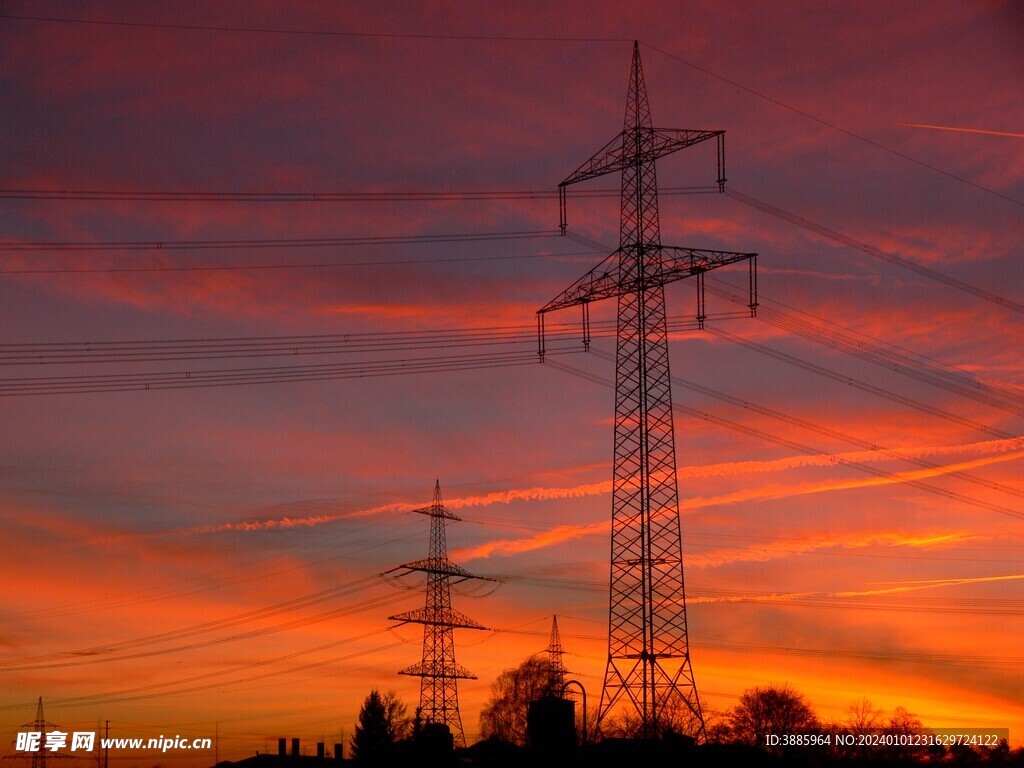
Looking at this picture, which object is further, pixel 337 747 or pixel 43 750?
pixel 337 747

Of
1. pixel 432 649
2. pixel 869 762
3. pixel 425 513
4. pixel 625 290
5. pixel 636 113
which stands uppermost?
pixel 636 113

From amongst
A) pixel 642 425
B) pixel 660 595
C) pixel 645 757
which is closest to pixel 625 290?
pixel 642 425

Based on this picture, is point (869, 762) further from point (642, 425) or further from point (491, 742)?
point (642, 425)

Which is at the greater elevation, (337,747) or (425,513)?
(425,513)

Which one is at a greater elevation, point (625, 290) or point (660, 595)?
point (625, 290)

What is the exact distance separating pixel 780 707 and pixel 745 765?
64848 mm

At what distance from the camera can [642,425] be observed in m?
65.1

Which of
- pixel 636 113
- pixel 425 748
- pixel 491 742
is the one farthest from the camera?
pixel 491 742

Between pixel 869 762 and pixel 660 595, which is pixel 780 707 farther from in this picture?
pixel 660 595

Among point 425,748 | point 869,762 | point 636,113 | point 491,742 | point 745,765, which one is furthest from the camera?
point 491,742

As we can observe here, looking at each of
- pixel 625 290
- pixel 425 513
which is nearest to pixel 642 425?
pixel 625 290

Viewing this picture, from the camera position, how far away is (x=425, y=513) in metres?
101

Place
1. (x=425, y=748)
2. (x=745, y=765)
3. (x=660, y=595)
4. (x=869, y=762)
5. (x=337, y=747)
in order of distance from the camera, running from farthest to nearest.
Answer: (x=337, y=747) → (x=869, y=762) → (x=425, y=748) → (x=745, y=765) → (x=660, y=595)

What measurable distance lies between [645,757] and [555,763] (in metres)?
16.9
